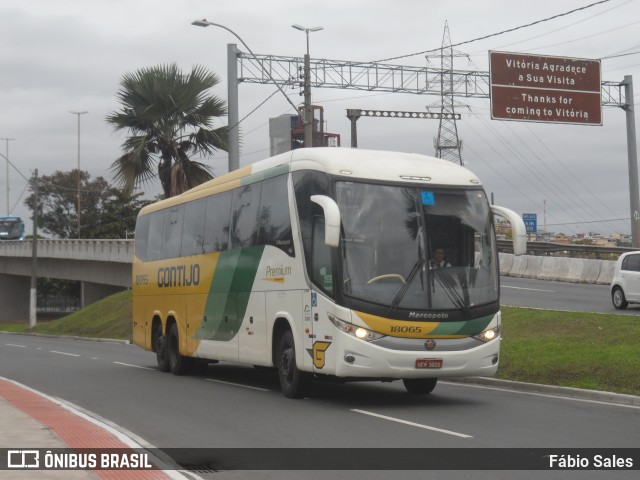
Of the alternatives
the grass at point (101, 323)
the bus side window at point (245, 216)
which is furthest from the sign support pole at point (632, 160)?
the bus side window at point (245, 216)

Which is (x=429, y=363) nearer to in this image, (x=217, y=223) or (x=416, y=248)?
(x=416, y=248)

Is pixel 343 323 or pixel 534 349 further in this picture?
pixel 534 349

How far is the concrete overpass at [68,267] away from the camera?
57344 millimetres

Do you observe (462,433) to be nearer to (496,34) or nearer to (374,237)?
(374,237)

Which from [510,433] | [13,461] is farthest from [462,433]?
[13,461]

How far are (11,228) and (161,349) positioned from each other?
3300 inches

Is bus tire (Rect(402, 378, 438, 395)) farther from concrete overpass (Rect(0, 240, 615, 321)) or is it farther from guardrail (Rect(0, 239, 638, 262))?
guardrail (Rect(0, 239, 638, 262))

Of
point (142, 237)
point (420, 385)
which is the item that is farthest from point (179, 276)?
point (420, 385)

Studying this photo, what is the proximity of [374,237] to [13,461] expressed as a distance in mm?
6453

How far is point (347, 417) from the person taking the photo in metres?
13.5

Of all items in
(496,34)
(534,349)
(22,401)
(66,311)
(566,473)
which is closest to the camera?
(566,473)

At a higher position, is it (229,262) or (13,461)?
(229,262)

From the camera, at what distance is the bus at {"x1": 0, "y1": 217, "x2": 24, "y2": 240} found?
101m

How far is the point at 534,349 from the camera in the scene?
1997 centimetres
